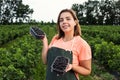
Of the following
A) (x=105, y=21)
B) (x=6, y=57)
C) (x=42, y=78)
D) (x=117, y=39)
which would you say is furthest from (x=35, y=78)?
(x=105, y=21)

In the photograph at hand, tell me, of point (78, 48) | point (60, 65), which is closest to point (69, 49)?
point (78, 48)

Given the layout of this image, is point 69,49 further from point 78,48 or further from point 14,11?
point 14,11

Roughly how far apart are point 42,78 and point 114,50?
4.37m

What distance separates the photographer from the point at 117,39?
24984mm

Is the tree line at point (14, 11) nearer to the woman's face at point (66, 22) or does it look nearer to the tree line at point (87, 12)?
the tree line at point (87, 12)

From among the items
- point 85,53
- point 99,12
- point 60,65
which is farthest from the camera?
point 99,12

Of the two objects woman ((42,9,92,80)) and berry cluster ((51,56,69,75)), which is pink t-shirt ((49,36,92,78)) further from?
berry cluster ((51,56,69,75))

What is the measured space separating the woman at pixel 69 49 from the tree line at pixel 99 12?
81.2 meters

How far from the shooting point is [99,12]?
3529 inches

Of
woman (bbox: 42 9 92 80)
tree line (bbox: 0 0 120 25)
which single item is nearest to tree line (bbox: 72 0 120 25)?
tree line (bbox: 0 0 120 25)

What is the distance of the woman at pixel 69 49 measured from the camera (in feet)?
11.6

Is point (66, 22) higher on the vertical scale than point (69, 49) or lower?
higher

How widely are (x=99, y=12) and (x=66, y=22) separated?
86613mm

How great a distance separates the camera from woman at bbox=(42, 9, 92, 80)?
3.54 meters
